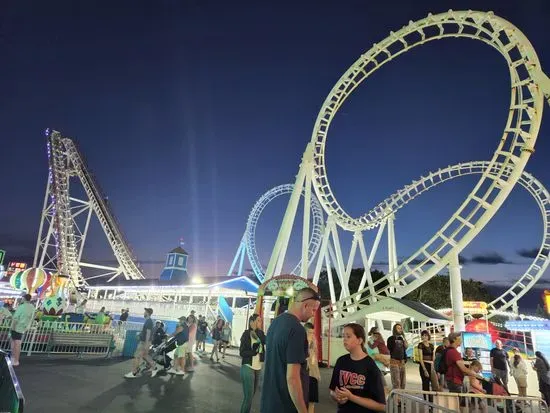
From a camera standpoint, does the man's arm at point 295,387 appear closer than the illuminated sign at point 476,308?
Yes

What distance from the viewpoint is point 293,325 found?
8.43 feet

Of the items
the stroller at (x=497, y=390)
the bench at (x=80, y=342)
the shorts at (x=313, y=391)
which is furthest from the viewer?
the bench at (x=80, y=342)

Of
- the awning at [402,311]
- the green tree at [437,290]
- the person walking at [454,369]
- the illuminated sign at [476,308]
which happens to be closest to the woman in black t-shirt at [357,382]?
the person walking at [454,369]

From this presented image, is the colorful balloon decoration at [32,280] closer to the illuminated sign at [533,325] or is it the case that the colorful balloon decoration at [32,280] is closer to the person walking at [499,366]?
the person walking at [499,366]

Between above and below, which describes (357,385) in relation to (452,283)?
below

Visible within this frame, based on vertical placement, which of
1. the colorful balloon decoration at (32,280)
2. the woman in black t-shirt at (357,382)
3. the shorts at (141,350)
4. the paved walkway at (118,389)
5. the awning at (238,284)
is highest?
the awning at (238,284)

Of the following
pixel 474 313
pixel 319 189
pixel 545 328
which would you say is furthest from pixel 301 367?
pixel 474 313

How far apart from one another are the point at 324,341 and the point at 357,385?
12.9 metres

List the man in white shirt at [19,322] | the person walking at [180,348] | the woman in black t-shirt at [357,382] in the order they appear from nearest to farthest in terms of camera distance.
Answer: the woman in black t-shirt at [357,382] → the man in white shirt at [19,322] → the person walking at [180,348]

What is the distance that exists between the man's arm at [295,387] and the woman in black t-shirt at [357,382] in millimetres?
567

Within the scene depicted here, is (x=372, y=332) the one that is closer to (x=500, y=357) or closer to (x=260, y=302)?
(x=500, y=357)

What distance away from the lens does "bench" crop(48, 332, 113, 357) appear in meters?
11.4

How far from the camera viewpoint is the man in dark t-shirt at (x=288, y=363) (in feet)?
7.88

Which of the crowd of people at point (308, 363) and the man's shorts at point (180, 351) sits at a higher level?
the crowd of people at point (308, 363)
